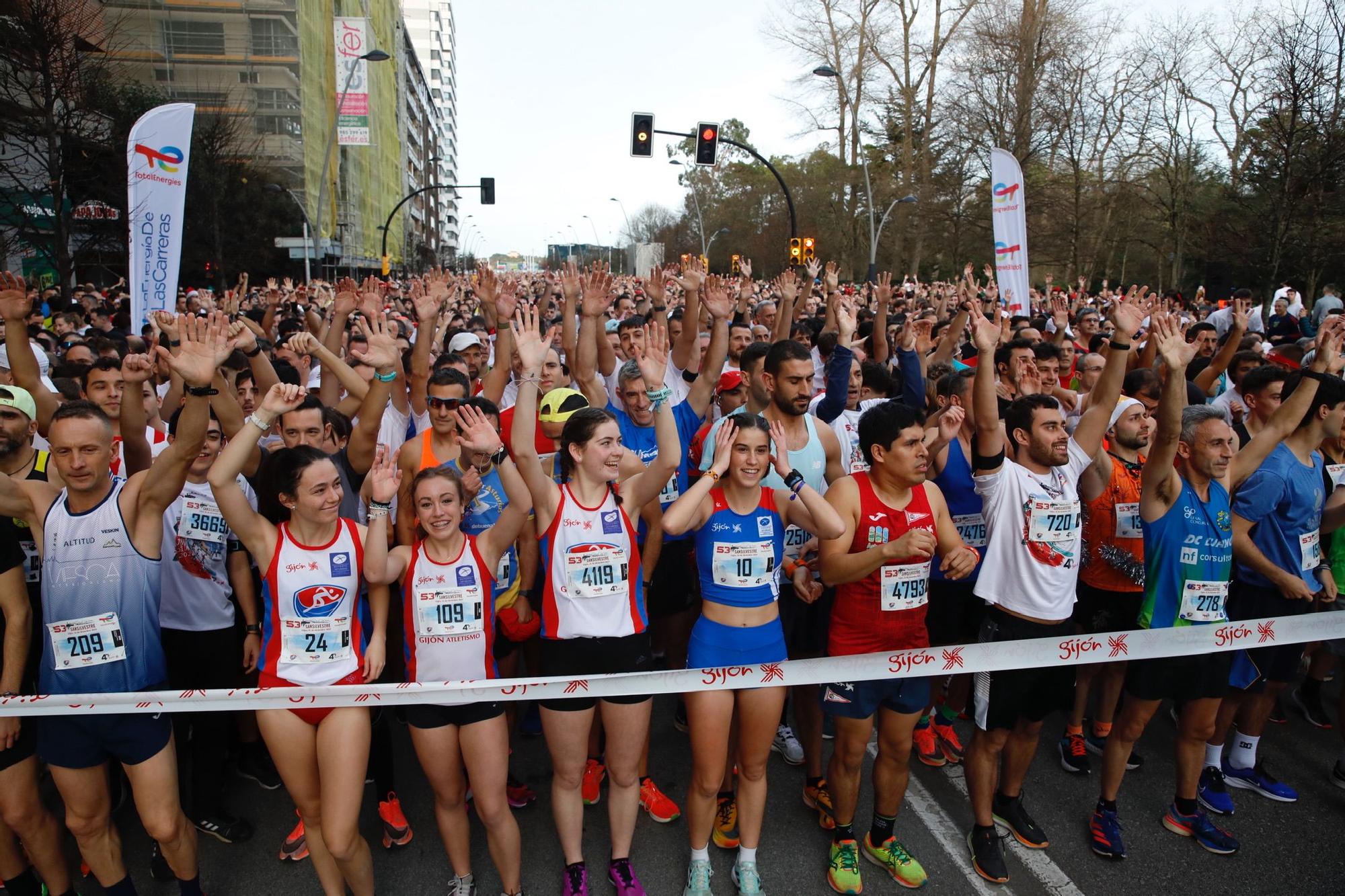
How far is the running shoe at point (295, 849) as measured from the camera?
381 cm

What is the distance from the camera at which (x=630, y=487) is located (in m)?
3.71

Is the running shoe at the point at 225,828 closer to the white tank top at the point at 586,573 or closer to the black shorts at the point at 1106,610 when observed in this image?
the white tank top at the point at 586,573

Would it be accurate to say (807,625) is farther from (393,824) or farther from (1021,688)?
(393,824)

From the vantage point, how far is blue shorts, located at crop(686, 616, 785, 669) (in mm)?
3525

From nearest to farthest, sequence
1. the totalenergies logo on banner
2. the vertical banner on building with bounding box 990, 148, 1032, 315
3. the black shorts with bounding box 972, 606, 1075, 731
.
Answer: the black shorts with bounding box 972, 606, 1075, 731
the totalenergies logo on banner
the vertical banner on building with bounding box 990, 148, 1032, 315

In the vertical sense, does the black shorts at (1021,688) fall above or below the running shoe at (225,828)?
above

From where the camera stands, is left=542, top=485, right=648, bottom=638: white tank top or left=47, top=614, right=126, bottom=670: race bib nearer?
left=47, top=614, right=126, bottom=670: race bib

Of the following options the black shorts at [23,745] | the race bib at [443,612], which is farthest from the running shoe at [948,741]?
the black shorts at [23,745]

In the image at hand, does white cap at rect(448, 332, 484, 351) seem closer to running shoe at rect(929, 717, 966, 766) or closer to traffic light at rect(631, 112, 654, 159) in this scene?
running shoe at rect(929, 717, 966, 766)

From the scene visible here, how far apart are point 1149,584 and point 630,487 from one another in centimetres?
247

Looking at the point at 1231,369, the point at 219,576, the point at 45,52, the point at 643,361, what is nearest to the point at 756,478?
the point at 643,361

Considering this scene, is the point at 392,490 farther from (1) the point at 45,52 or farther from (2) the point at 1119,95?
(2) the point at 1119,95

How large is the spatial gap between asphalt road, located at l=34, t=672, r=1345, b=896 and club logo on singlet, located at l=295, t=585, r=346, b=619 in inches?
50.8

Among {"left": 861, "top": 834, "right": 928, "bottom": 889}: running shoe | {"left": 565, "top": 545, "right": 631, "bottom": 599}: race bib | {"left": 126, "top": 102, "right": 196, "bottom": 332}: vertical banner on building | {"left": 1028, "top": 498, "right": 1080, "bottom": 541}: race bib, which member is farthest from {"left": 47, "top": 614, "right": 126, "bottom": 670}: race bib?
{"left": 126, "top": 102, "right": 196, "bottom": 332}: vertical banner on building
